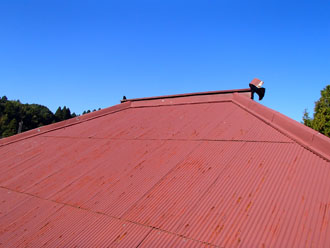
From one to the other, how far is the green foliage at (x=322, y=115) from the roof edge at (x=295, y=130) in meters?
22.0

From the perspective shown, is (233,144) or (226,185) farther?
(233,144)

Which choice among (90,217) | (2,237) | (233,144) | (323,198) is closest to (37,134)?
(2,237)

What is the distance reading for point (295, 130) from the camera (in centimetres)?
411

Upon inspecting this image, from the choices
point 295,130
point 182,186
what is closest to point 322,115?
point 295,130

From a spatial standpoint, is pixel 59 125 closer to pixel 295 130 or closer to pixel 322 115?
pixel 295 130

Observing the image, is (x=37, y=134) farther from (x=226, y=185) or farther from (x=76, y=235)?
(x=226, y=185)

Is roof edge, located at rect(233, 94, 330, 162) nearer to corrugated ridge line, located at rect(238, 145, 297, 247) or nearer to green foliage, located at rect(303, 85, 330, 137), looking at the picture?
corrugated ridge line, located at rect(238, 145, 297, 247)

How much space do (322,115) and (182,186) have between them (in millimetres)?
25625

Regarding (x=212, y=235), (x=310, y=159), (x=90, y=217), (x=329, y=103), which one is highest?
(x=329, y=103)

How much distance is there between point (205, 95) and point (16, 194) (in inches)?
→ 205

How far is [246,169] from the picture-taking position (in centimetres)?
353

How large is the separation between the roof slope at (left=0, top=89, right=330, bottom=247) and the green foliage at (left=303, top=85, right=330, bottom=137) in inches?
847

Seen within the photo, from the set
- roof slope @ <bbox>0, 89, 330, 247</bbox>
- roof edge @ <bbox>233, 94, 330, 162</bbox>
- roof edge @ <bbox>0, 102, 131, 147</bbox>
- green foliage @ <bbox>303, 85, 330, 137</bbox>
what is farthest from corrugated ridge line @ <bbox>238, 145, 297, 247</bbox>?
green foliage @ <bbox>303, 85, 330, 137</bbox>

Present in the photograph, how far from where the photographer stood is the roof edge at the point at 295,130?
11.5ft
